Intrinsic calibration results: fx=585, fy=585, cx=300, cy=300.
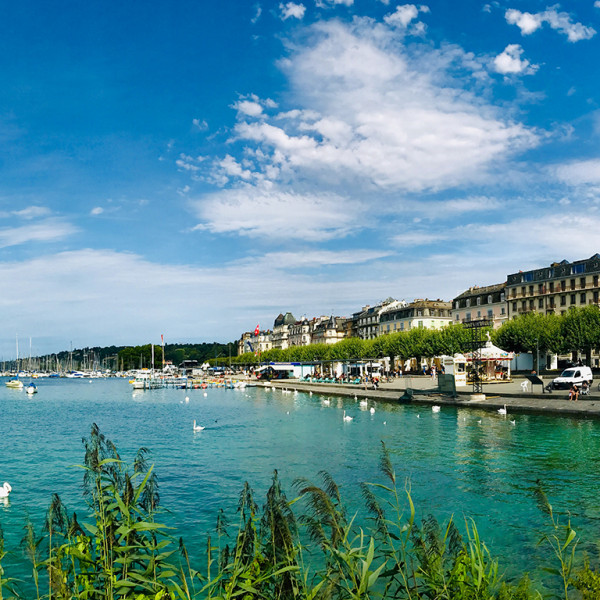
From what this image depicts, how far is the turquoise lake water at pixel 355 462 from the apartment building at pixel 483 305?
66240mm

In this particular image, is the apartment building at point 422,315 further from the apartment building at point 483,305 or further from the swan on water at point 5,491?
the swan on water at point 5,491

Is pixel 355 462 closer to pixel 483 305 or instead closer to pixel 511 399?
pixel 511 399

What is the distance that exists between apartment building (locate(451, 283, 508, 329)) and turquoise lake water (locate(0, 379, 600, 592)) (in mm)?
66240

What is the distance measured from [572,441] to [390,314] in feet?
390

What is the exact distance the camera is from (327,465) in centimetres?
2556

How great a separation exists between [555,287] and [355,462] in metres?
83.1

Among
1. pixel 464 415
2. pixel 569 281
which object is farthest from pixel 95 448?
pixel 569 281

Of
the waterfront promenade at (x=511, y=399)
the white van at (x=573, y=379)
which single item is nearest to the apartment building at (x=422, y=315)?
the waterfront promenade at (x=511, y=399)

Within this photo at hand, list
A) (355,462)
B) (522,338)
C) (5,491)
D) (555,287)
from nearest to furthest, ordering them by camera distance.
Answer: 1. (5,491)
2. (355,462)
3. (522,338)
4. (555,287)

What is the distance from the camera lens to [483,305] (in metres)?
115

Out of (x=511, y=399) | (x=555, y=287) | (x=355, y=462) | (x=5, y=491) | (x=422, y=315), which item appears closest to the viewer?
(x=5, y=491)

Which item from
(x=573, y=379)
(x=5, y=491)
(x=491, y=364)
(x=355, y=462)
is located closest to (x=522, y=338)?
(x=491, y=364)

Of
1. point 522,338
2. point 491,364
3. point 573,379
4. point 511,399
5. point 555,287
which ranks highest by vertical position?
point 555,287

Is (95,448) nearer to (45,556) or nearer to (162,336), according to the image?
(45,556)
